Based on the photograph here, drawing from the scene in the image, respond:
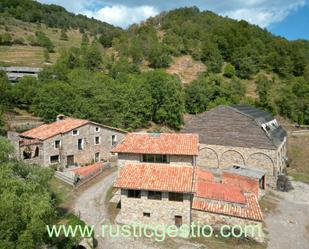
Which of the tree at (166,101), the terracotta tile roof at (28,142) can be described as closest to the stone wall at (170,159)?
the terracotta tile roof at (28,142)

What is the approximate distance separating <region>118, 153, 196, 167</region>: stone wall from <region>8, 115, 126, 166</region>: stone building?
1172 centimetres

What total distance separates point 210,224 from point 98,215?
33.0 ft

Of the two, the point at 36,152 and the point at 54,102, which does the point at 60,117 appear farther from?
the point at 36,152

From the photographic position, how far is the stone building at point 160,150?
2898cm

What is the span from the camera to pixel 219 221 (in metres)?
23.9

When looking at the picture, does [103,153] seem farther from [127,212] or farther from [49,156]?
[127,212]

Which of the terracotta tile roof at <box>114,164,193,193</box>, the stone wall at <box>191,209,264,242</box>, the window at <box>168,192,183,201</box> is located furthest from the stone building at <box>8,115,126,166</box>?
the stone wall at <box>191,209,264,242</box>

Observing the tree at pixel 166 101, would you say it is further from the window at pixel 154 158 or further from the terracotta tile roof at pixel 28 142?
the window at pixel 154 158

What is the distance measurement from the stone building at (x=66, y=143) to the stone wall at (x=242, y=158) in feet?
46.3

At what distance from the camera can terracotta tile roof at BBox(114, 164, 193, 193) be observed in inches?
929

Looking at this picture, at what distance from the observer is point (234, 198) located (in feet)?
82.3

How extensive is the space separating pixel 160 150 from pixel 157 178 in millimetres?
5012

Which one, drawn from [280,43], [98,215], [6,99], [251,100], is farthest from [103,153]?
[280,43]

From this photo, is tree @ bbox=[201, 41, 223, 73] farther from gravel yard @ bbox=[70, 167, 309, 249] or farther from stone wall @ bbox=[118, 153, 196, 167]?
stone wall @ bbox=[118, 153, 196, 167]
